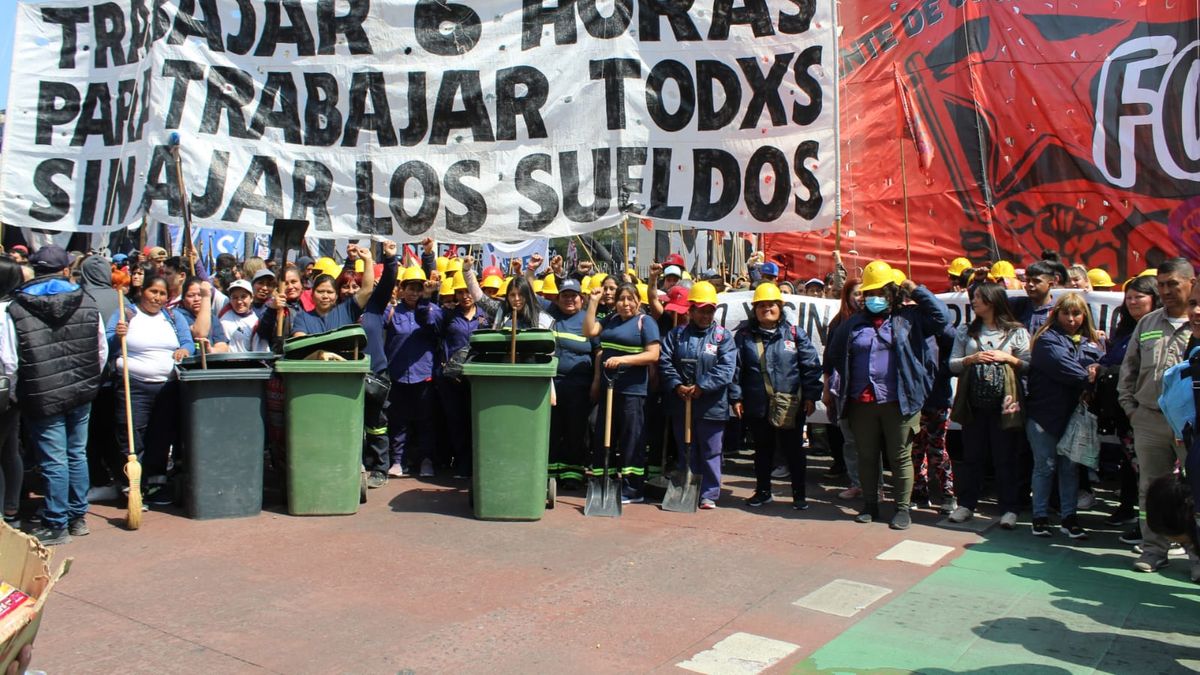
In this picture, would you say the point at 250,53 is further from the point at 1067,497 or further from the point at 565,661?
the point at 1067,497

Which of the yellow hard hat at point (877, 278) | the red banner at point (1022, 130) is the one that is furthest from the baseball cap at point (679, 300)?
the red banner at point (1022, 130)

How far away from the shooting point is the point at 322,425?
7406 mm

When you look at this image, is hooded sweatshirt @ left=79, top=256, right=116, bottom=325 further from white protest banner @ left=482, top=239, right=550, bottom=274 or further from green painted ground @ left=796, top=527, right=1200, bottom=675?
white protest banner @ left=482, top=239, right=550, bottom=274

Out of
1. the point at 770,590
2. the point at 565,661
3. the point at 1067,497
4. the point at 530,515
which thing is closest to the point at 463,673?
the point at 565,661

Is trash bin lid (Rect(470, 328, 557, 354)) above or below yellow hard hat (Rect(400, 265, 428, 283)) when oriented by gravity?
below

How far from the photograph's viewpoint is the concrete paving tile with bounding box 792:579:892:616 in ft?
18.2

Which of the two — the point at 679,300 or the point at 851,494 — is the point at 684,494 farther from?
the point at 679,300

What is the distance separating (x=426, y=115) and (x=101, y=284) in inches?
120

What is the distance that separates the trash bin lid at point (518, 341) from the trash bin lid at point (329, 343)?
2.82 feet

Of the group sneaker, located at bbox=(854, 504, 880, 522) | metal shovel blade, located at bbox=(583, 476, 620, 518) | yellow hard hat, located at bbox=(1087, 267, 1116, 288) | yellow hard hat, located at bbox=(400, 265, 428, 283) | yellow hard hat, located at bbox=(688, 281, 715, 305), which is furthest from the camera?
yellow hard hat, located at bbox=(1087, 267, 1116, 288)

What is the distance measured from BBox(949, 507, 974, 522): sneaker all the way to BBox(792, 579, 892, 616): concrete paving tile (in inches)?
73.6

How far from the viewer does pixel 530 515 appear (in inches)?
293

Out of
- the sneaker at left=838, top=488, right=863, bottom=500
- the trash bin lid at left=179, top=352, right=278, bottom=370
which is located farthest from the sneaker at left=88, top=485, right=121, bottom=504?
the sneaker at left=838, top=488, right=863, bottom=500

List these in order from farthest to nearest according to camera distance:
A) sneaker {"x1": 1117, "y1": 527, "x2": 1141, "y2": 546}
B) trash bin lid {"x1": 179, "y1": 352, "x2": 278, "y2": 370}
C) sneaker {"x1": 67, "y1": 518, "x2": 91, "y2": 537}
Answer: trash bin lid {"x1": 179, "y1": 352, "x2": 278, "y2": 370}, sneaker {"x1": 1117, "y1": 527, "x2": 1141, "y2": 546}, sneaker {"x1": 67, "y1": 518, "x2": 91, "y2": 537}
